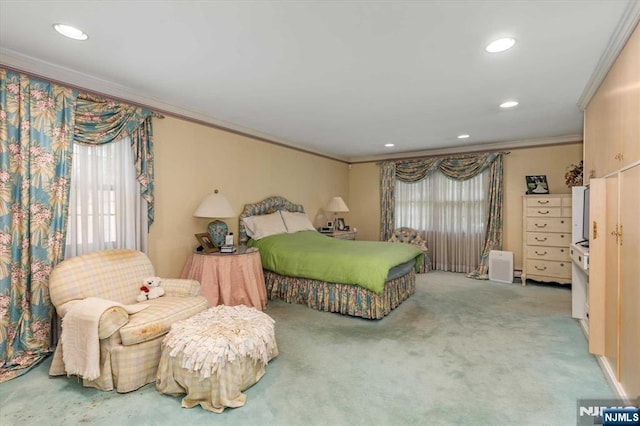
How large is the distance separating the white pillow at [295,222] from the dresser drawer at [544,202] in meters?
3.44

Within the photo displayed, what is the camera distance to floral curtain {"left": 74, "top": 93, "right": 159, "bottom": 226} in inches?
111

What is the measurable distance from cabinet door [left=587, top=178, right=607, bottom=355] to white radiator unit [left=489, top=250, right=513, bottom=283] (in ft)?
9.45

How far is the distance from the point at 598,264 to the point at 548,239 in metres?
2.80

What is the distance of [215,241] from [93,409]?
2118 millimetres

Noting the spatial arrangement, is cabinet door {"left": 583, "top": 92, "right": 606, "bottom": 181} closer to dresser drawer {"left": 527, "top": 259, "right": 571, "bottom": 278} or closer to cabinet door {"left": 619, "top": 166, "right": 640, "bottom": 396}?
cabinet door {"left": 619, "top": 166, "right": 640, "bottom": 396}

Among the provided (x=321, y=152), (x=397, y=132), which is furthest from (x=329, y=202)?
(x=397, y=132)

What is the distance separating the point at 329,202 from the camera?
6.47m

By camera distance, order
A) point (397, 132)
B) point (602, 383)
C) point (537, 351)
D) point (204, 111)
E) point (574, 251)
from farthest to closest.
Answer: point (397, 132), point (204, 111), point (574, 251), point (537, 351), point (602, 383)

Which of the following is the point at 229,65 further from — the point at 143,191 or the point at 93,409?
the point at 93,409

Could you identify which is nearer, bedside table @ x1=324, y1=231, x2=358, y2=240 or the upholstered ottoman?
the upholstered ottoman

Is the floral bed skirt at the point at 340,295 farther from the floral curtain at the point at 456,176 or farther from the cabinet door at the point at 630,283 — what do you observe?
the floral curtain at the point at 456,176

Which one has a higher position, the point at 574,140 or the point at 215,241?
the point at 574,140

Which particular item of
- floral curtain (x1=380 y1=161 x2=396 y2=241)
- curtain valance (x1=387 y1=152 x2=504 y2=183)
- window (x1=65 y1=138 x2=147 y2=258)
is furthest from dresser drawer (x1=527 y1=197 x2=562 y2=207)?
window (x1=65 y1=138 x2=147 y2=258)

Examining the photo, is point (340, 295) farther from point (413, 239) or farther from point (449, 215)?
point (449, 215)
